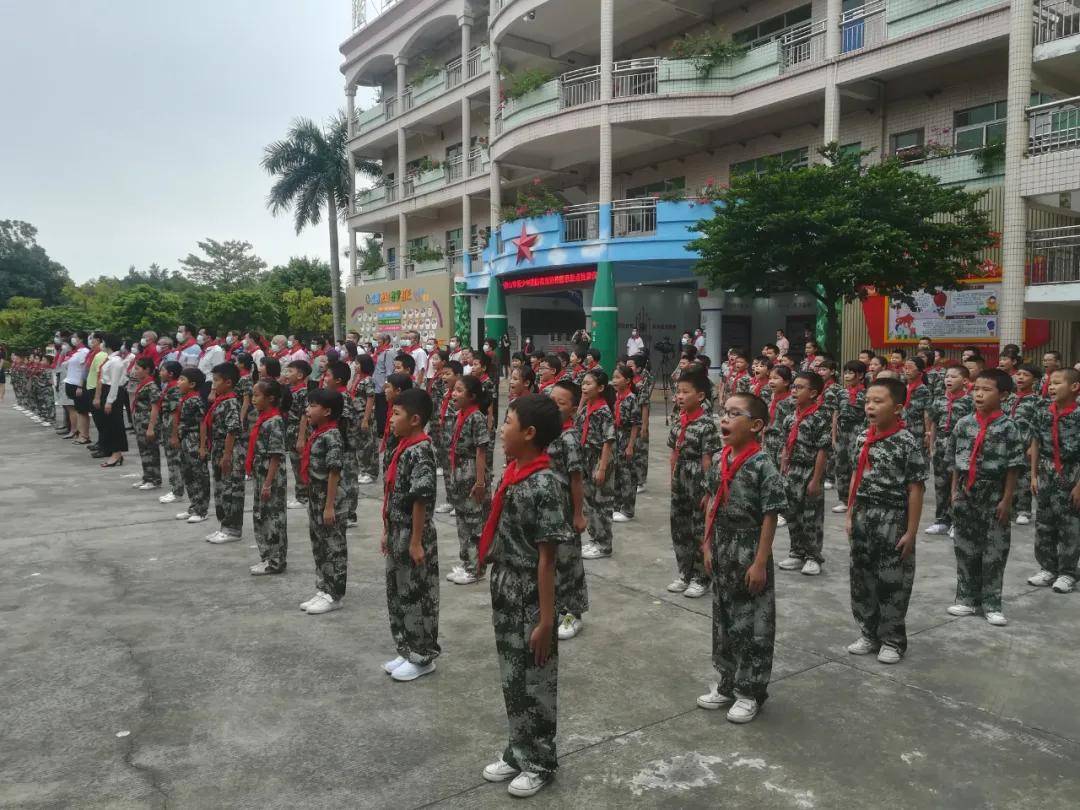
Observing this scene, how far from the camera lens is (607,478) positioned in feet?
21.9

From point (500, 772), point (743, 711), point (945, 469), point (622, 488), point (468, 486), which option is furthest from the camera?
point (622, 488)

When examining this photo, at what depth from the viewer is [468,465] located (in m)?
6.34

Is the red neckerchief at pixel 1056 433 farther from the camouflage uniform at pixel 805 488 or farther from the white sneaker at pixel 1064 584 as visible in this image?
the camouflage uniform at pixel 805 488

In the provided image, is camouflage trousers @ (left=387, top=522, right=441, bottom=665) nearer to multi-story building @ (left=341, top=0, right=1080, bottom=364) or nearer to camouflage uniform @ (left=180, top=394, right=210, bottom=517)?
camouflage uniform @ (left=180, top=394, right=210, bottom=517)

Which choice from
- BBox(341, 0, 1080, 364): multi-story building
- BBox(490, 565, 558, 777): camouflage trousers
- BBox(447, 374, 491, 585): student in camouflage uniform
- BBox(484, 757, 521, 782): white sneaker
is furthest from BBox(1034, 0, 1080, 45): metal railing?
BBox(484, 757, 521, 782): white sneaker

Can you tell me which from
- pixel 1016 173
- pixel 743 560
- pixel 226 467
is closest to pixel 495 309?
pixel 1016 173

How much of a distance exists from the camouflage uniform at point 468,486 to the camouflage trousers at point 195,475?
10.5 feet

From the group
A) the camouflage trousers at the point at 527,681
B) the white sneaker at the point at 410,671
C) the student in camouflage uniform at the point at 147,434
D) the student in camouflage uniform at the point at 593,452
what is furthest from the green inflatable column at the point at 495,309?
the camouflage trousers at the point at 527,681

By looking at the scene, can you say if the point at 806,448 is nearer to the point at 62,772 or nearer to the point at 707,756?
the point at 707,756

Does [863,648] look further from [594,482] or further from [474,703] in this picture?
[594,482]

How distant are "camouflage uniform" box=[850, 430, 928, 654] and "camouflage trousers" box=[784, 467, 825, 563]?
170cm

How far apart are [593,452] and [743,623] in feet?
10.5

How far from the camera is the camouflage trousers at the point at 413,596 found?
4348 mm

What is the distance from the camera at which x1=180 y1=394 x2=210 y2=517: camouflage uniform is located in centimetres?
805
